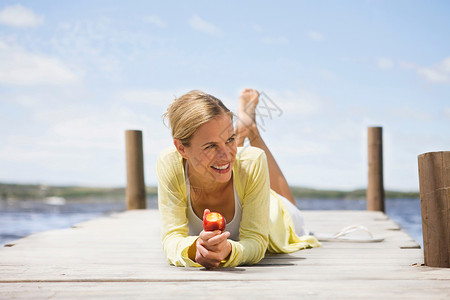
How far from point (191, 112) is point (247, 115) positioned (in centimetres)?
184

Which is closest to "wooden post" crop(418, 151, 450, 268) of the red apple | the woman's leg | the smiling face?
the smiling face

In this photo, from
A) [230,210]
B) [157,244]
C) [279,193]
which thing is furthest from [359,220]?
[230,210]

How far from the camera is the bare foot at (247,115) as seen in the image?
4.51 metres

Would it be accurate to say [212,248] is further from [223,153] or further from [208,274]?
[223,153]

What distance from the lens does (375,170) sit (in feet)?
24.1

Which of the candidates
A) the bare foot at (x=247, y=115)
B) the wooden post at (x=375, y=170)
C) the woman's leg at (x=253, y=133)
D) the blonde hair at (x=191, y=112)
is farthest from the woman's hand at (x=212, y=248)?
the wooden post at (x=375, y=170)

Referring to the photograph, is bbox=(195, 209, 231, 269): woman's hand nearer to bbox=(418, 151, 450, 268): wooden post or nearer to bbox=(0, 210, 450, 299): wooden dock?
bbox=(0, 210, 450, 299): wooden dock

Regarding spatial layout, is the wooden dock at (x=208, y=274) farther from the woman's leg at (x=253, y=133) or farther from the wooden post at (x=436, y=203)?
the woman's leg at (x=253, y=133)

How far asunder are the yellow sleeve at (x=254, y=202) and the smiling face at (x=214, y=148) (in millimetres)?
292

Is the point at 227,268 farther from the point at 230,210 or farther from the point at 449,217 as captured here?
the point at 449,217

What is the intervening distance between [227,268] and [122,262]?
0.87 meters

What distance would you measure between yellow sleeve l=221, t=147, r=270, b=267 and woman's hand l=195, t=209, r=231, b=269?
271 millimetres

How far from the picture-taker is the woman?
2729 millimetres

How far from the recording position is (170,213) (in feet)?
10.3
